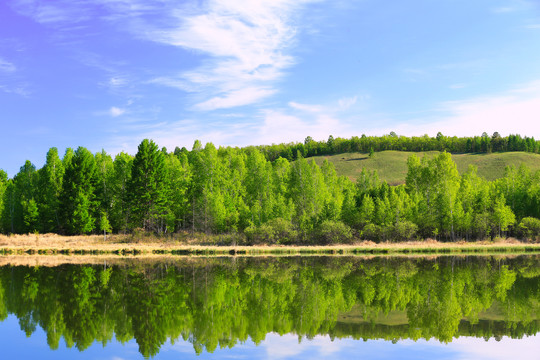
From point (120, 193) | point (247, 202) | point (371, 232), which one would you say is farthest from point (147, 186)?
point (371, 232)

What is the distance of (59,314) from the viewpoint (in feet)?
65.1

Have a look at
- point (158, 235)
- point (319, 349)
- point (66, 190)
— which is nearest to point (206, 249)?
point (158, 235)

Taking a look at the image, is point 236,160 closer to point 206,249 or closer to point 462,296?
point 206,249

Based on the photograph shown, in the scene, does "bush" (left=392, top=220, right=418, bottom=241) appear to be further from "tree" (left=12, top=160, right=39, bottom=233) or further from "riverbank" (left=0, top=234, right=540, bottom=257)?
"tree" (left=12, top=160, right=39, bottom=233)

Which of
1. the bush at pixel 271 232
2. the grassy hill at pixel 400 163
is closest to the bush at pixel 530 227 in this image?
the bush at pixel 271 232

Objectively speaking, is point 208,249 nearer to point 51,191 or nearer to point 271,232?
point 271,232

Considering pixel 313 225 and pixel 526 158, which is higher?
pixel 526 158

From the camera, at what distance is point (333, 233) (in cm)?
6550

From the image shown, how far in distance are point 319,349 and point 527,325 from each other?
938 centimetres

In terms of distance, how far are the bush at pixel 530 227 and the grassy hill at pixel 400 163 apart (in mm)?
82196

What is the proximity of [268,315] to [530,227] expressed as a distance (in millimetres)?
63907

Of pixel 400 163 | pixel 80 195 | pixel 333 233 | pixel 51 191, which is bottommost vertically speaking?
pixel 333 233

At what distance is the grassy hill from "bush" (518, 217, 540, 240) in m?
82.2

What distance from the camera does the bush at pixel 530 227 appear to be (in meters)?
67.7
